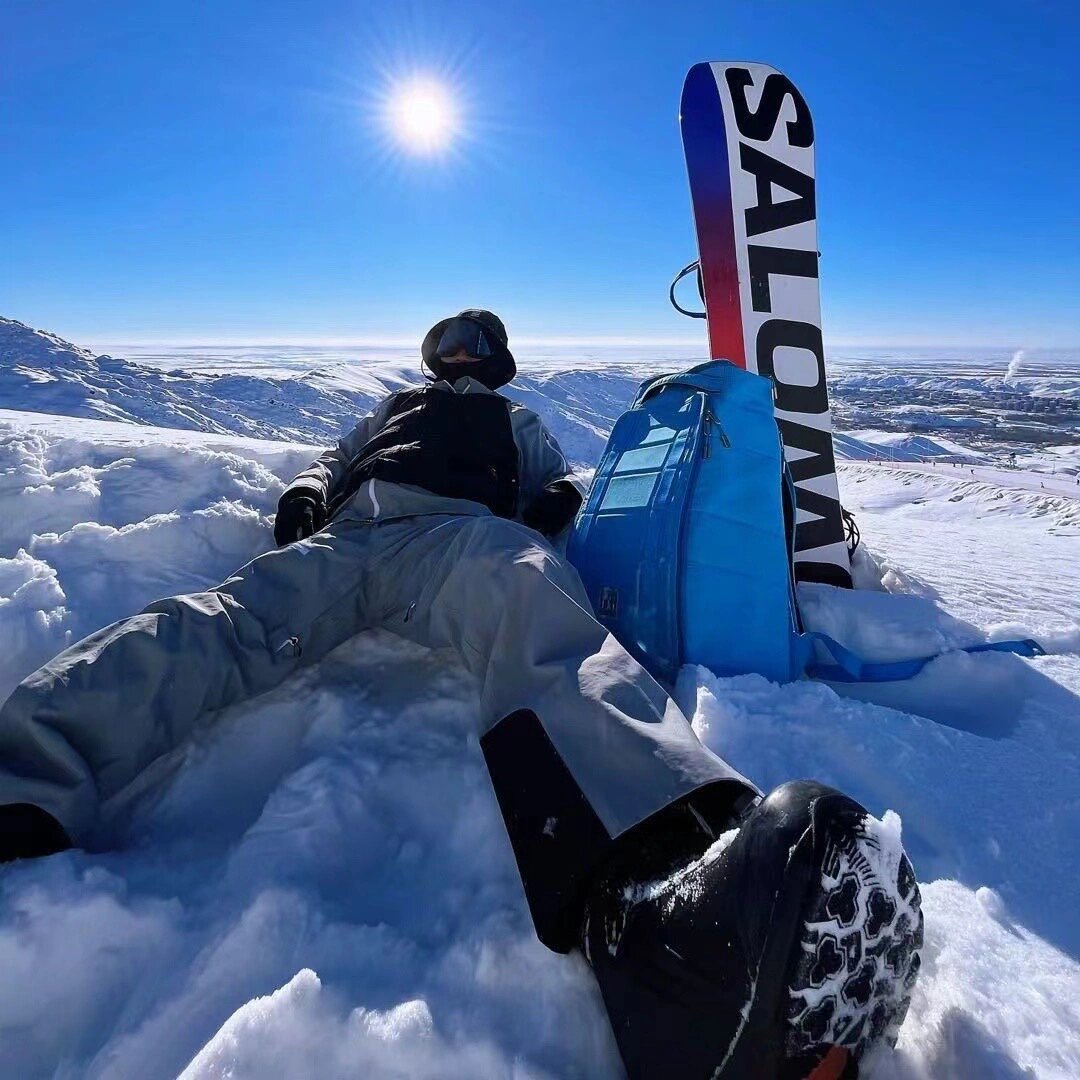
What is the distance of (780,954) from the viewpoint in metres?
0.62

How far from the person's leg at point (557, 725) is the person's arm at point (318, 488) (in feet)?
2.33

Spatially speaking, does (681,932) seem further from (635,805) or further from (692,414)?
(692,414)

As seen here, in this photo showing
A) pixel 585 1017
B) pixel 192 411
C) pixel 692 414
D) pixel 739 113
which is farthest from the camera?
pixel 192 411

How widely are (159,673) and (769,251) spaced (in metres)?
3.41

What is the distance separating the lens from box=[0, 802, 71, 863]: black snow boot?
0.94 m

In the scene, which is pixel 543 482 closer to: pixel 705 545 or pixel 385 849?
pixel 705 545

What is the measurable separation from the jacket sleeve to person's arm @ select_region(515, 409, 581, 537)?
0.57m

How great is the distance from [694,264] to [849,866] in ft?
11.2

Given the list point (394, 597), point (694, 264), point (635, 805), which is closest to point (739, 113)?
point (694, 264)

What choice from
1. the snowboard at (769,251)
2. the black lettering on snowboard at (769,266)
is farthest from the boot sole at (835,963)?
the black lettering on snowboard at (769,266)

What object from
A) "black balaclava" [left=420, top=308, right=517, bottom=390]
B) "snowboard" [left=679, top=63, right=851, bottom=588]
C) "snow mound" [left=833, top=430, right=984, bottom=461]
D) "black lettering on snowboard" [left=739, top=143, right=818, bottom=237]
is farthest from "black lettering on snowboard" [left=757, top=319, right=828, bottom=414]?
"snow mound" [left=833, top=430, right=984, bottom=461]

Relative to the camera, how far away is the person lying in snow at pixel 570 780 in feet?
2.12

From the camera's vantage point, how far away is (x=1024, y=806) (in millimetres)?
1245

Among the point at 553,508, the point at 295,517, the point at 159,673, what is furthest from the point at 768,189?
the point at 159,673
